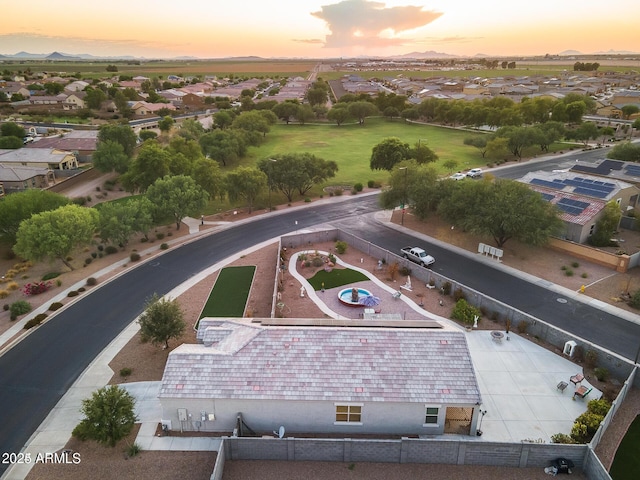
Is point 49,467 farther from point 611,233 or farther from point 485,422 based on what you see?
point 611,233

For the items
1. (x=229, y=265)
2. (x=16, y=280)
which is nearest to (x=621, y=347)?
(x=229, y=265)

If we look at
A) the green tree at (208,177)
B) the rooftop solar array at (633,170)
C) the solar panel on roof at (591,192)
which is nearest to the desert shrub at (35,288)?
the green tree at (208,177)

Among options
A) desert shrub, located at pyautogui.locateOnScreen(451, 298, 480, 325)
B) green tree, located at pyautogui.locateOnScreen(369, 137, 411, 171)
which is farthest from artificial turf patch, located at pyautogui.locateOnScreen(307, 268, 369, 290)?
green tree, located at pyautogui.locateOnScreen(369, 137, 411, 171)

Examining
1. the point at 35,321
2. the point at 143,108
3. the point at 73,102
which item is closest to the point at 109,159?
the point at 35,321

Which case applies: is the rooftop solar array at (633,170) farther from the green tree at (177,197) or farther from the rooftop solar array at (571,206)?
the green tree at (177,197)

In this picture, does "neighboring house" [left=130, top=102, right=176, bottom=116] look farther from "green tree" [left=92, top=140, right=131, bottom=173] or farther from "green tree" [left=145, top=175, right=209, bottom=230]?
"green tree" [left=145, top=175, right=209, bottom=230]
